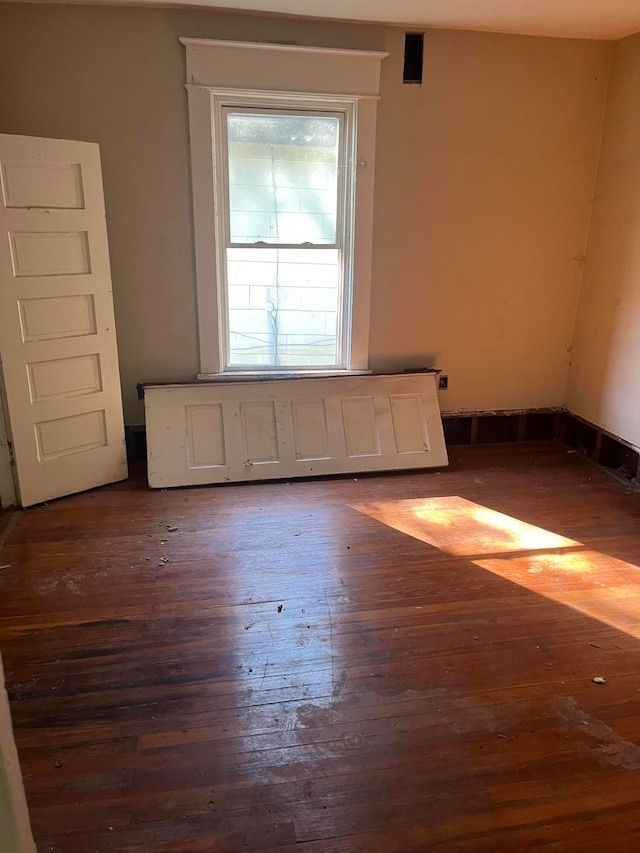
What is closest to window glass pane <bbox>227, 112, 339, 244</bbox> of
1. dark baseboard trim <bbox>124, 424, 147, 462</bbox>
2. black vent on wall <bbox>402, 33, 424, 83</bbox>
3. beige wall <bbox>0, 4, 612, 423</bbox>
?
beige wall <bbox>0, 4, 612, 423</bbox>

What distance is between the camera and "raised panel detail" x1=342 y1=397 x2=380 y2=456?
4.07m

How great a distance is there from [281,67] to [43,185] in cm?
152

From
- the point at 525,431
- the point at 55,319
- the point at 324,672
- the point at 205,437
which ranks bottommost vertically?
the point at 324,672

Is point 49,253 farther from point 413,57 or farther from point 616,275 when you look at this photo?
point 616,275

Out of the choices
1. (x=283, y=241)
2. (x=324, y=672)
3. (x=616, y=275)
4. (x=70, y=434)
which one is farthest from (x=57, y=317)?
(x=616, y=275)

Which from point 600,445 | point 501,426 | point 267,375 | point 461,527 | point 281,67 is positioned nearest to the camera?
point 461,527

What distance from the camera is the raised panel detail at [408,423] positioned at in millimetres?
4156

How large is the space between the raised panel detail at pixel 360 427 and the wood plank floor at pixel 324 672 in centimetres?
49

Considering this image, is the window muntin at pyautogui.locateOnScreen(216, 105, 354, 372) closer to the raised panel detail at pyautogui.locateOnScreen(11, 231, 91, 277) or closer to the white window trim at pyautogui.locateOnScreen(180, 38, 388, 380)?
the white window trim at pyautogui.locateOnScreen(180, 38, 388, 380)

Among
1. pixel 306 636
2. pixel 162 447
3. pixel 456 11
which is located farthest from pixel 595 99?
pixel 306 636

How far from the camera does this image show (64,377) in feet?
11.5

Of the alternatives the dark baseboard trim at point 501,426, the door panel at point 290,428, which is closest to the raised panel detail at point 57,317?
the door panel at point 290,428

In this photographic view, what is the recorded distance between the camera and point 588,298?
14.2 feet

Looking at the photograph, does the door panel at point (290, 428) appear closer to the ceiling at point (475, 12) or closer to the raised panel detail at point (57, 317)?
the raised panel detail at point (57, 317)
